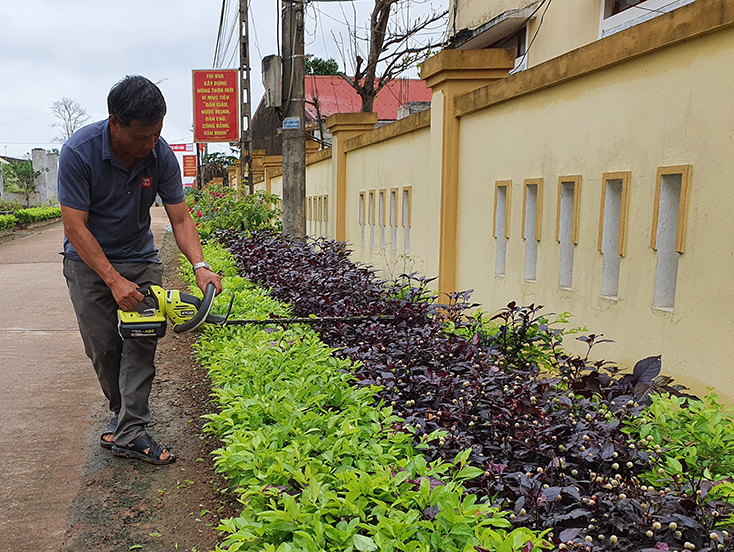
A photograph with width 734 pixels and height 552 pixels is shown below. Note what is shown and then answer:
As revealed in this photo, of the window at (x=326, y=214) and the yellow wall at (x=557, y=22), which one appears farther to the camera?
the window at (x=326, y=214)

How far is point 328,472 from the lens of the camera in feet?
7.30

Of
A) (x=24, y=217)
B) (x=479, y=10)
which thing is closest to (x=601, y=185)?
(x=479, y=10)

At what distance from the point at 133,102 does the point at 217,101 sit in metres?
13.6

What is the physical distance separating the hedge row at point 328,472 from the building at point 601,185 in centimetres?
138

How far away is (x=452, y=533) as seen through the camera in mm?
1788

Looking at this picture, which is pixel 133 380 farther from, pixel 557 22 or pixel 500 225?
pixel 557 22

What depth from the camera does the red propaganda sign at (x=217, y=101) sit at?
52.4 ft

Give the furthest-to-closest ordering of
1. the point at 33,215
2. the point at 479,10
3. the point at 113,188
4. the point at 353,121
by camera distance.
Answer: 1. the point at 33,215
2. the point at 479,10
3. the point at 353,121
4. the point at 113,188

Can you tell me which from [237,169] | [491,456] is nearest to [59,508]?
[491,456]

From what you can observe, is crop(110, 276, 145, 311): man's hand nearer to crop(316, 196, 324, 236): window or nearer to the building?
the building

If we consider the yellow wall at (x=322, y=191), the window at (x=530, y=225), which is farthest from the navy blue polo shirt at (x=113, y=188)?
the yellow wall at (x=322, y=191)

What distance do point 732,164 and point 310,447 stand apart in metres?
1.94

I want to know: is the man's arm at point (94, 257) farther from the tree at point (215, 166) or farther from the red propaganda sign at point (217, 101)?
the tree at point (215, 166)

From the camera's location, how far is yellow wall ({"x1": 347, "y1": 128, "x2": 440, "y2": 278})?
5.75m
